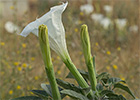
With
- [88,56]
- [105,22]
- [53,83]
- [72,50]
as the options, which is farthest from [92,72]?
[105,22]

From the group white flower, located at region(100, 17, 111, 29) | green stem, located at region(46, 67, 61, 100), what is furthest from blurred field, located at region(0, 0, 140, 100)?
green stem, located at region(46, 67, 61, 100)

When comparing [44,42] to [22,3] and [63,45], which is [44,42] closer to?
[63,45]

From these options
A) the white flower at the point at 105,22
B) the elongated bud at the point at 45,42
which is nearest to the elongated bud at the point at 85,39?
the elongated bud at the point at 45,42

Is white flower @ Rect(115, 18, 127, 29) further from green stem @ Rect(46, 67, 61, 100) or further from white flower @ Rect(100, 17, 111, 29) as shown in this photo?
green stem @ Rect(46, 67, 61, 100)

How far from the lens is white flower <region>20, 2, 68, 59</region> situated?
87 cm

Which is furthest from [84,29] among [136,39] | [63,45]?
[136,39]

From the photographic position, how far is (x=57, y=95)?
886mm

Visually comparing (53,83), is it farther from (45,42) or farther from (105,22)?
(105,22)

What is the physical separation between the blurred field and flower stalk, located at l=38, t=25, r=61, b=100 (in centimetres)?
36

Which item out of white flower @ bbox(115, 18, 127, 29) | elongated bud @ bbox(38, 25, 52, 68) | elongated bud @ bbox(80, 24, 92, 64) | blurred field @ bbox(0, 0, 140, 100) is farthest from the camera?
white flower @ bbox(115, 18, 127, 29)

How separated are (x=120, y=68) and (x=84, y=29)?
6.88ft

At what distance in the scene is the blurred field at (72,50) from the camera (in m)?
2.04

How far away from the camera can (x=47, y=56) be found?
839 millimetres

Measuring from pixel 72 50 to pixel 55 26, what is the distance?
2.36 meters
